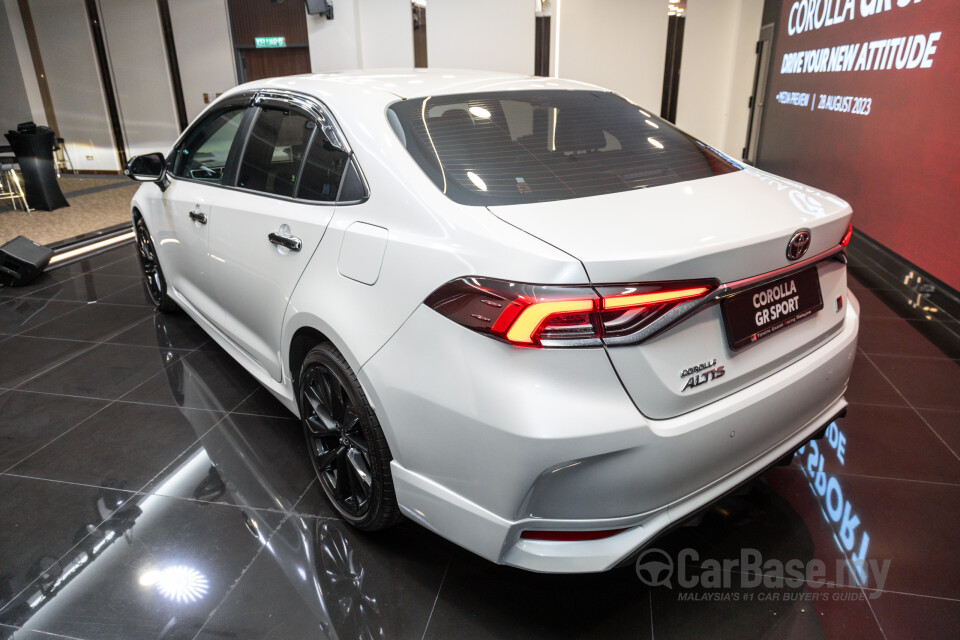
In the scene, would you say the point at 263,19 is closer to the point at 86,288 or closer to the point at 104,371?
the point at 86,288

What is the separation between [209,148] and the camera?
273cm

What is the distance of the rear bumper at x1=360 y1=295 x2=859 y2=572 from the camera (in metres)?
1.22

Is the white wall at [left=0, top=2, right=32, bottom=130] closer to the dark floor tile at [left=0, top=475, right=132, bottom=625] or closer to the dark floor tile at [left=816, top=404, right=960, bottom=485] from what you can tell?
the dark floor tile at [left=0, top=475, right=132, bottom=625]

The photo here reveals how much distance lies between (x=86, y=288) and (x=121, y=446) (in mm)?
2513

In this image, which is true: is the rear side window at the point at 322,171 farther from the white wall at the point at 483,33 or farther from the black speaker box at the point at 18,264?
the white wall at the point at 483,33

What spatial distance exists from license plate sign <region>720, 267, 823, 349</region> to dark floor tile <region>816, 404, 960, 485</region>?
97 centimetres

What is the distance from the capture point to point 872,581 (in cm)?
170

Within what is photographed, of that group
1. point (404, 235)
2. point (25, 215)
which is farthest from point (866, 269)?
point (25, 215)

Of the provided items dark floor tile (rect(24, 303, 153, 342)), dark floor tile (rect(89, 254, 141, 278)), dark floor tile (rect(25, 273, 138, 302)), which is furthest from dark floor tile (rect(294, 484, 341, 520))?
dark floor tile (rect(89, 254, 141, 278))

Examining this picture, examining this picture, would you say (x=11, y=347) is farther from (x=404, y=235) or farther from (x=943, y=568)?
(x=943, y=568)

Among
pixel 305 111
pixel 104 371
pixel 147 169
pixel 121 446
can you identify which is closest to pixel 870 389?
pixel 305 111

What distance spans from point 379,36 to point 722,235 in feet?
29.8

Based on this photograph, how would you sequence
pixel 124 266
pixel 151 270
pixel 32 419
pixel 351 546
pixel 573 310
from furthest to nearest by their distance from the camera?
pixel 124 266 → pixel 151 270 → pixel 32 419 → pixel 351 546 → pixel 573 310

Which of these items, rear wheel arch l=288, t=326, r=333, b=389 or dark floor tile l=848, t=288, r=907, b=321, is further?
dark floor tile l=848, t=288, r=907, b=321
